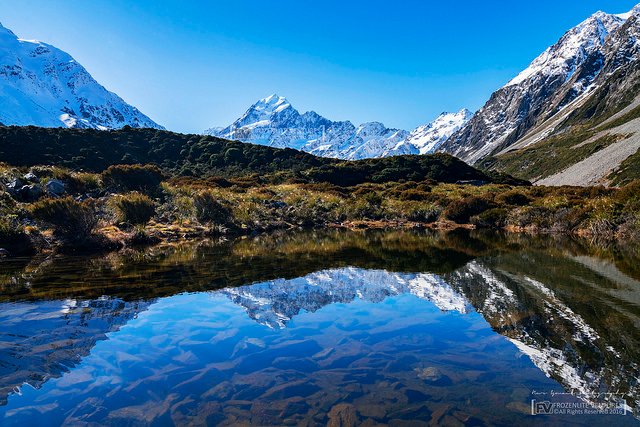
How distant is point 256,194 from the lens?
4450 cm

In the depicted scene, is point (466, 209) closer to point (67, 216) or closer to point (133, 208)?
point (133, 208)

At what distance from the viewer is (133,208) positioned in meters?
29.2

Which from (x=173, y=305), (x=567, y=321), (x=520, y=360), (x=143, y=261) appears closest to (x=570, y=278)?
(x=567, y=321)

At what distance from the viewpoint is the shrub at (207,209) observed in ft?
110

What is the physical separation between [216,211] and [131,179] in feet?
37.4

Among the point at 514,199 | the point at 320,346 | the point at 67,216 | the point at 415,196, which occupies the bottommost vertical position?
the point at 320,346

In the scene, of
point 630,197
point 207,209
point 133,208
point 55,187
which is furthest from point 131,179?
point 630,197

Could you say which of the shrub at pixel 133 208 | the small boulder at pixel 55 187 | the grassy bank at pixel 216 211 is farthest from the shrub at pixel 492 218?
the small boulder at pixel 55 187

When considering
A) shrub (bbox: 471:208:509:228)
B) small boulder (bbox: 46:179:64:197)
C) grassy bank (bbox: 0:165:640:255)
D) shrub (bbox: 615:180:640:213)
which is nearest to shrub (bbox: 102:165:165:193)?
grassy bank (bbox: 0:165:640:255)

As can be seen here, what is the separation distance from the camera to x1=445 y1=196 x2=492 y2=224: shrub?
4172cm

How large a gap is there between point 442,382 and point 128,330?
22.8ft

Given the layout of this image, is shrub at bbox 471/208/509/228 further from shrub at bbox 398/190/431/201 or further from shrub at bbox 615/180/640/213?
shrub at bbox 398/190/431/201

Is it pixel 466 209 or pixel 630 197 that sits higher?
pixel 630 197

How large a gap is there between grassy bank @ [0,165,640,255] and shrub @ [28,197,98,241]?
0.05 metres
